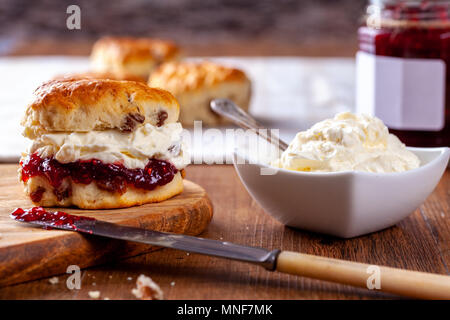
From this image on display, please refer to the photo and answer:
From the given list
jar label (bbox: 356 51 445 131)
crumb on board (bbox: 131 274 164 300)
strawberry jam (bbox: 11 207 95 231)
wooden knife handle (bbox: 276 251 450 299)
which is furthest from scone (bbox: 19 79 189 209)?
jar label (bbox: 356 51 445 131)

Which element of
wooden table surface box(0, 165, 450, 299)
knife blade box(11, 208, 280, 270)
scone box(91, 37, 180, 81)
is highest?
scone box(91, 37, 180, 81)

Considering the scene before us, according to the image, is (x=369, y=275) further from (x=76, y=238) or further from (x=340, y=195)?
(x=76, y=238)

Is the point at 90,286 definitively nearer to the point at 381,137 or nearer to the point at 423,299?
the point at 423,299

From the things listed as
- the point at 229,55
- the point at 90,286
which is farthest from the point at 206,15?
the point at 90,286

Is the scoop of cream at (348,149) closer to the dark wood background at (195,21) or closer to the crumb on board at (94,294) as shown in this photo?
the crumb on board at (94,294)

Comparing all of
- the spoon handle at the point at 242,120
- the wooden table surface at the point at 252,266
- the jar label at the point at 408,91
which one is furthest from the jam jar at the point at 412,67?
the spoon handle at the point at 242,120

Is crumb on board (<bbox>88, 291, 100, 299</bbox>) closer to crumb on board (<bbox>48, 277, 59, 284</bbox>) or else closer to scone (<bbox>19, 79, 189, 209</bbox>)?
crumb on board (<bbox>48, 277, 59, 284</bbox>)

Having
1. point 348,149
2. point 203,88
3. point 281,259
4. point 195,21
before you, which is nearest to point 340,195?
point 348,149

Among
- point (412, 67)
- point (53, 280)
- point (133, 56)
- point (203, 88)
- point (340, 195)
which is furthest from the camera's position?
point (133, 56)

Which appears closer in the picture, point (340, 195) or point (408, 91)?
point (340, 195)
